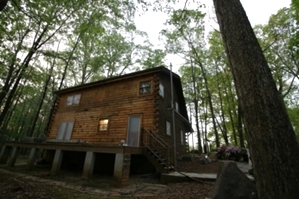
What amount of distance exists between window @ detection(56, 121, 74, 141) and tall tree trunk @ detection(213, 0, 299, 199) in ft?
44.5

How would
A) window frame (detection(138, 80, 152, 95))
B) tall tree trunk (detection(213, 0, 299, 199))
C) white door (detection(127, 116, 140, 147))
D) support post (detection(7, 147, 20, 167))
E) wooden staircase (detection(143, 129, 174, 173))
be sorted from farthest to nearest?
window frame (detection(138, 80, 152, 95)) < support post (detection(7, 147, 20, 167)) < white door (detection(127, 116, 140, 147)) < wooden staircase (detection(143, 129, 174, 173)) < tall tree trunk (detection(213, 0, 299, 199))

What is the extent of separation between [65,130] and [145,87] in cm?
797

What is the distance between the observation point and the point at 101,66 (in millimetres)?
22406

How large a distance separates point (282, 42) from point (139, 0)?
600 inches

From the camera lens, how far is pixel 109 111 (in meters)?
12.0

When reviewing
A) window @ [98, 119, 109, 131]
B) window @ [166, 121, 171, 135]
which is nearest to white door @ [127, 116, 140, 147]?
window @ [98, 119, 109, 131]

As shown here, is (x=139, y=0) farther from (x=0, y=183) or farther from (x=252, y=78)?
(x=0, y=183)

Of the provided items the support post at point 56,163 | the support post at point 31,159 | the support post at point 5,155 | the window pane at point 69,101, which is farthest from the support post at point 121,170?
the support post at point 5,155

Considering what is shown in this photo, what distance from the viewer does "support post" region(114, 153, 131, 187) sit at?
20.9ft

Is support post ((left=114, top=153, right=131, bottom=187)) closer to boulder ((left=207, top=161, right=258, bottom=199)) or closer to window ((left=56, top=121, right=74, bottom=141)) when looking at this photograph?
boulder ((left=207, top=161, right=258, bottom=199))

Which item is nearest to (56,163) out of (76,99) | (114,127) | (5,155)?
(114,127)

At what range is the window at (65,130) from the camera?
13195 mm

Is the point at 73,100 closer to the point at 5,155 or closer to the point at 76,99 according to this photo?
the point at 76,99

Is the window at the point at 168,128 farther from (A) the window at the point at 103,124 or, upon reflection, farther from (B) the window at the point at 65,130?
(B) the window at the point at 65,130
